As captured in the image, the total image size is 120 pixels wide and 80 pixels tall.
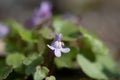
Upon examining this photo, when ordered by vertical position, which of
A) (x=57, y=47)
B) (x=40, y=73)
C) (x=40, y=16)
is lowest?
(x=40, y=73)

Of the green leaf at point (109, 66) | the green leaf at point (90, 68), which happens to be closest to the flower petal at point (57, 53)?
the green leaf at point (90, 68)

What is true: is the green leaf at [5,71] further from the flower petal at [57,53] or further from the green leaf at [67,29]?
the green leaf at [67,29]

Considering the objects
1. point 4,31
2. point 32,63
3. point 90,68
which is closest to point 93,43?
point 90,68

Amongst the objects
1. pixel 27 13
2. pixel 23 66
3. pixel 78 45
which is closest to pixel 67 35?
pixel 78 45

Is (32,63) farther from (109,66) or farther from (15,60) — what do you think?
(109,66)

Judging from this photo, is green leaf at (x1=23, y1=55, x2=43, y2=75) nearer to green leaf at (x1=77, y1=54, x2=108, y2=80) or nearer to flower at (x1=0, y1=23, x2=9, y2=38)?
green leaf at (x1=77, y1=54, x2=108, y2=80)

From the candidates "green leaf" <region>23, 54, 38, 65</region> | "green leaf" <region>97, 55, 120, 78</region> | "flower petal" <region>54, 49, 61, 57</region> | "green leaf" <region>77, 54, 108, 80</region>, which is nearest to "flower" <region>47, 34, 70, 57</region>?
"flower petal" <region>54, 49, 61, 57</region>
